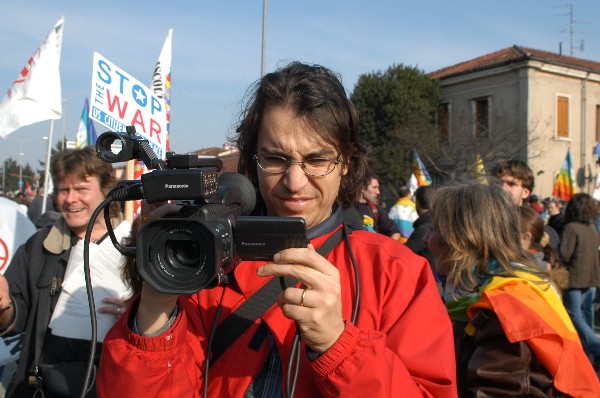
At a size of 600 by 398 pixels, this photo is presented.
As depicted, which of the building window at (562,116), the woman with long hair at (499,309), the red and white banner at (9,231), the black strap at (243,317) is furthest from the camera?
the building window at (562,116)

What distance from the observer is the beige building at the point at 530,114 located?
1068 inches

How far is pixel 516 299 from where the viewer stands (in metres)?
2.18

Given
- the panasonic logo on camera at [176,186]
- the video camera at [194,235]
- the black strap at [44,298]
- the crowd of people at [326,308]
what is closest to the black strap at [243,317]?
the crowd of people at [326,308]

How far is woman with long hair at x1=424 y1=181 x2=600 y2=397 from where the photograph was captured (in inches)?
83.0

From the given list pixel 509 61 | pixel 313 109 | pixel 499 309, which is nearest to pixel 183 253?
pixel 313 109

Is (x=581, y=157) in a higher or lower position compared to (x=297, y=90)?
higher

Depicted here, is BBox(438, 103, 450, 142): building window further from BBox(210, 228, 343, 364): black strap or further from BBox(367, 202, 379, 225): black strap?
BBox(210, 228, 343, 364): black strap

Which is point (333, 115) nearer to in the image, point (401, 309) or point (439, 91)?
point (401, 309)

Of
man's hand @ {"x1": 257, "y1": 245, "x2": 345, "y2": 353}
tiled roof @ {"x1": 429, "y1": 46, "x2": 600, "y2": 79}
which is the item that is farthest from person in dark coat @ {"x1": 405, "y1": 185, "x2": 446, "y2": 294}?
tiled roof @ {"x1": 429, "y1": 46, "x2": 600, "y2": 79}

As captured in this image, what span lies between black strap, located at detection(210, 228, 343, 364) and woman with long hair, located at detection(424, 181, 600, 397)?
974 mm

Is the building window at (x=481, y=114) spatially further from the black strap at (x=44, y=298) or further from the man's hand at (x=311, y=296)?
the man's hand at (x=311, y=296)

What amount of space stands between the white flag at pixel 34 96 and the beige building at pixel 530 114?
2305 centimetres

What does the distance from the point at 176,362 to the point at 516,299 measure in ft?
4.36

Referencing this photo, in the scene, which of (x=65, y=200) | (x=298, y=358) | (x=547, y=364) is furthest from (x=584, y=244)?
(x=298, y=358)
